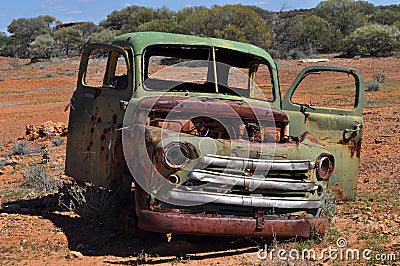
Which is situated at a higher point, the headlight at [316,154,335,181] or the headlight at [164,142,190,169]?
the headlight at [164,142,190,169]

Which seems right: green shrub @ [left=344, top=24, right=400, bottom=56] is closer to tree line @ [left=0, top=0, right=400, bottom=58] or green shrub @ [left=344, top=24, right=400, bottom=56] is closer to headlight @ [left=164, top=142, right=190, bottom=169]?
tree line @ [left=0, top=0, right=400, bottom=58]

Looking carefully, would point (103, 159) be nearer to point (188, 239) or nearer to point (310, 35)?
point (188, 239)

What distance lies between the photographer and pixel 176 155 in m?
4.80

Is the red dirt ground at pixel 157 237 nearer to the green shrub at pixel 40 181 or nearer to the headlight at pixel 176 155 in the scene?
the green shrub at pixel 40 181

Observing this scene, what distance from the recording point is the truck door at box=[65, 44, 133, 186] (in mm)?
5895

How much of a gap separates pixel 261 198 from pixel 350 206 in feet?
7.31

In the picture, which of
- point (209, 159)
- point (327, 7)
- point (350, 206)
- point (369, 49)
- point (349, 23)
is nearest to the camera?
point (209, 159)

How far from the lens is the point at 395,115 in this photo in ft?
43.1

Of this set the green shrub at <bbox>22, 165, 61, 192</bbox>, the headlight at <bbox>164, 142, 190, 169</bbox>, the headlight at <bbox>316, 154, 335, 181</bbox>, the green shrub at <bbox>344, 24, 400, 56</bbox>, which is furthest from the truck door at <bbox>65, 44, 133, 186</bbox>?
the green shrub at <bbox>344, 24, 400, 56</bbox>

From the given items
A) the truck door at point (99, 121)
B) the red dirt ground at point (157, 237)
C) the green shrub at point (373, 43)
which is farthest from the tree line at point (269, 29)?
the truck door at point (99, 121)

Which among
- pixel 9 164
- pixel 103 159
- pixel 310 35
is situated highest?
pixel 310 35

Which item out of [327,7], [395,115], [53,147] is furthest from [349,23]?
[53,147]

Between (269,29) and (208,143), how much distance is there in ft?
103

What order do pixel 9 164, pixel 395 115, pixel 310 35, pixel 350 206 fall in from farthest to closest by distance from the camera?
pixel 310 35
pixel 395 115
pixel 9 164
pixel 350 206
